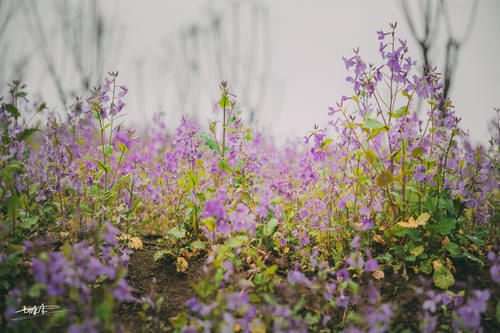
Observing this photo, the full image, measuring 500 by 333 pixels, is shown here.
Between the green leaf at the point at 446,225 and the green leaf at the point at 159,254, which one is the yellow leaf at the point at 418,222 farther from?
the green leaf at the point at 159,254

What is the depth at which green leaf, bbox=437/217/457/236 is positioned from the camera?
209 cm

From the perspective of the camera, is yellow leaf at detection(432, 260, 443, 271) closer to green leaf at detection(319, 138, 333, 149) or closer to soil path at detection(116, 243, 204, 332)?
green leaf at detection(319, 138, 333, 149)

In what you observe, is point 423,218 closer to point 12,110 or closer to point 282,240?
point 282,240

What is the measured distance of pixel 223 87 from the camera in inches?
98.0

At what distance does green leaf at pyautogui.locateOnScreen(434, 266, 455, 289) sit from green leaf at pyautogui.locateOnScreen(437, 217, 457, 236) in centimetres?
26

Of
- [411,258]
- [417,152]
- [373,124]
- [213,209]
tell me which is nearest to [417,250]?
[411,258]

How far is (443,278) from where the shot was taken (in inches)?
77.7

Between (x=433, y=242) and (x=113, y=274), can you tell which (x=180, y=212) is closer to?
(x=113, y=274)

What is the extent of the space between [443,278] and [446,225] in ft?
1.27

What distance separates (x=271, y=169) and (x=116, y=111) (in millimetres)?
2148

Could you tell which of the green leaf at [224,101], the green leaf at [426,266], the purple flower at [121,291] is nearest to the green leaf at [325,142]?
the green leaf at [224,101]

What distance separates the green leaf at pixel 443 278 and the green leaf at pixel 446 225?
26 centimetres

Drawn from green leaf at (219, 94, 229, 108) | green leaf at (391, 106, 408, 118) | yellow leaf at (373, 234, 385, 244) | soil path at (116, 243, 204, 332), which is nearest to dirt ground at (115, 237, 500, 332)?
soil path at (116, 243, 204, 332)

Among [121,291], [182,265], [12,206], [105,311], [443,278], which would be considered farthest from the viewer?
[182,265]
